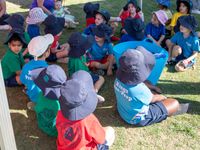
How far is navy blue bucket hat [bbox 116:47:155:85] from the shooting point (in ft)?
10.6

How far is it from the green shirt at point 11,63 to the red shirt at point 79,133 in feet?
4.88

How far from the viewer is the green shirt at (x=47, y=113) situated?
3383 mm

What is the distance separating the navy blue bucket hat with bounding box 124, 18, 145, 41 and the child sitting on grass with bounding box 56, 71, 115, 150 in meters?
1.76

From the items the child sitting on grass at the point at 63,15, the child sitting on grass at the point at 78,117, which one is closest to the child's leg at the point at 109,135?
the child sitting on grass at the point at 78,117

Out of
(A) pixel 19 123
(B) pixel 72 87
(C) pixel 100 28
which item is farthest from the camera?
(C) pixel 100 28

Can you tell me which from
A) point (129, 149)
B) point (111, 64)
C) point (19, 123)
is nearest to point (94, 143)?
point (129, 149)

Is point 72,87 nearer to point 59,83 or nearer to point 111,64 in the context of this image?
point 59,83

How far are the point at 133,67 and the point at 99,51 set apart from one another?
5.33ft

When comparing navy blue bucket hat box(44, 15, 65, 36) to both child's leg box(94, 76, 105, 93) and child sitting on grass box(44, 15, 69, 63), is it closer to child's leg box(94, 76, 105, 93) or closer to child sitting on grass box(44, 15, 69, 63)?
child sitting on grass box(44, 15, 69, 63)

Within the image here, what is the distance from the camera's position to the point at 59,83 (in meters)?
3.20

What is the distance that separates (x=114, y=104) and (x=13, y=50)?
145 centimetres

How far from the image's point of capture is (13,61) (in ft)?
14.0

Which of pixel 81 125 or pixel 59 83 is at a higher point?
pixel 59 83

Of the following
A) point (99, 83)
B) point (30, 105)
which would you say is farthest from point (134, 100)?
point (30, 105)
